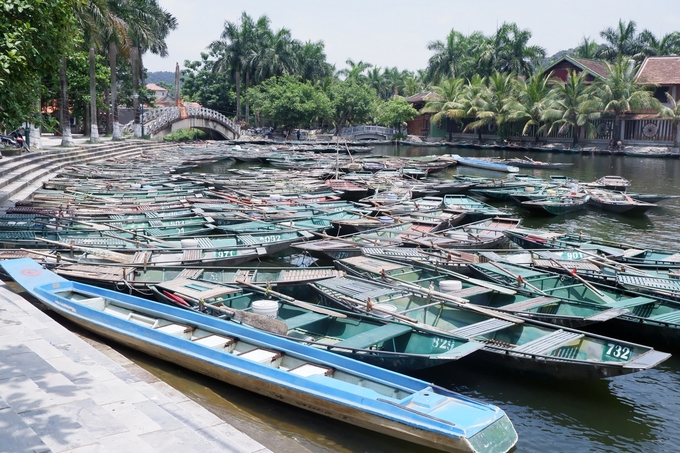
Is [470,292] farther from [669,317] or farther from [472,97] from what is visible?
[472,97]

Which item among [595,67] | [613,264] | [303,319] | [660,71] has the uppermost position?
[595,67]

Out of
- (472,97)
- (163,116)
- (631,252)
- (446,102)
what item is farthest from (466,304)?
(446,102)

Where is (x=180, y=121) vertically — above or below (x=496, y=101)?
below

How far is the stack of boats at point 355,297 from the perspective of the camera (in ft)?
26.3

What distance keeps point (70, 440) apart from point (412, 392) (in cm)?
385

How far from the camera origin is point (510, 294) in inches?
471

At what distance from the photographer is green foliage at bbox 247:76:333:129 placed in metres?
60.8

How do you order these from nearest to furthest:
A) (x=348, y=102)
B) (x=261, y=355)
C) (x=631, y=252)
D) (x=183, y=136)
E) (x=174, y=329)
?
1. (x=261, y=355)
2. (x=174, y=329)
3. (x=631, y=252)
4. (x=183, y=136)
5. (x=348, y=102)

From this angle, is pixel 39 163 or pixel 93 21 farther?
pixel 93 21

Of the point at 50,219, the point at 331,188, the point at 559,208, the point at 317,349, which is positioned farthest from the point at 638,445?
the point at 331,188

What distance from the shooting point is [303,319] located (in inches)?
401

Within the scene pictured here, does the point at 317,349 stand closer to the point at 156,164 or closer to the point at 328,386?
the point at 328,386

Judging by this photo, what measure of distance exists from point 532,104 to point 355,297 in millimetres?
52566

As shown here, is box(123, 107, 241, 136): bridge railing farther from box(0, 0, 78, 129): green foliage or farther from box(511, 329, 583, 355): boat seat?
box(511, 329, 583, 355): boat seat
